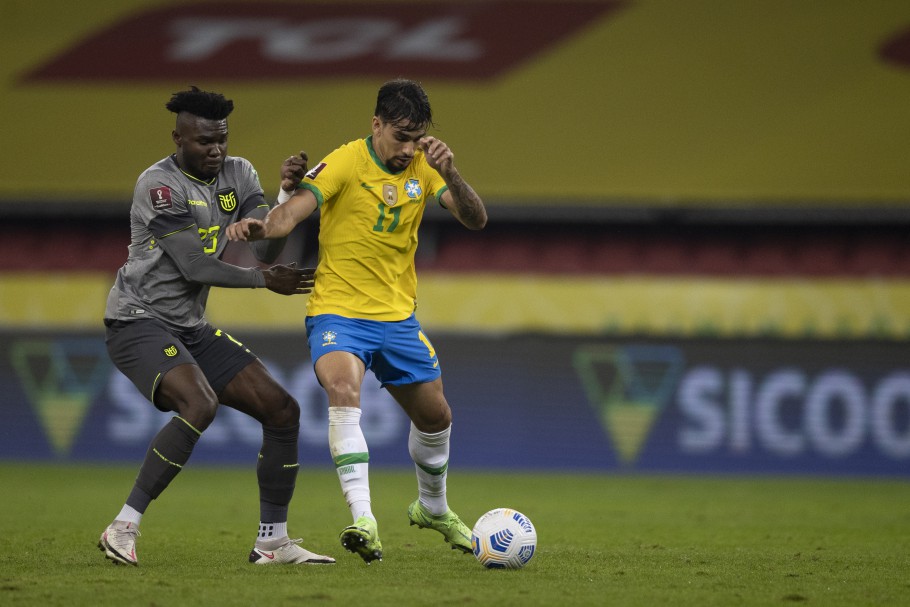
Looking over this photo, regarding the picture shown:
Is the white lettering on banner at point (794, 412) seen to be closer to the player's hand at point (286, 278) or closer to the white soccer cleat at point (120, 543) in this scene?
the player's hand at point (286, 278)

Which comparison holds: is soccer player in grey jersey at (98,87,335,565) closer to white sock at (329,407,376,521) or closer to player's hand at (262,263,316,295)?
player's hand at (262,263,316,295)

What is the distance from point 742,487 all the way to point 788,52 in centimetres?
817

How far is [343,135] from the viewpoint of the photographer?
17.7m

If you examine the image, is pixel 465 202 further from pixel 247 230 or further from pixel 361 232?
pixel 247 230

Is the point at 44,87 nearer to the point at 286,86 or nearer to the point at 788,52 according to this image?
the point at 286,86

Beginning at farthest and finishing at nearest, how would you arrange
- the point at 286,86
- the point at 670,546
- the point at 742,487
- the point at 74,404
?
the point at 286,86 < the point at 74,404 < the point at 742,487 < the point at 670,546

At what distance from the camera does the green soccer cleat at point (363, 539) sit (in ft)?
18.6

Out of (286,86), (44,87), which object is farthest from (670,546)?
(44,87)

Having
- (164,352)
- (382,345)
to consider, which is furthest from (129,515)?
(382,345)

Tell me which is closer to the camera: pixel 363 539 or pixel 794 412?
pixel 363 539

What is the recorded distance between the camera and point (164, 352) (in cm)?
627

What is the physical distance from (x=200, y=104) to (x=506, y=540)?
2.66 m

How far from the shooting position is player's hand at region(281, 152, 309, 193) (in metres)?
6.34

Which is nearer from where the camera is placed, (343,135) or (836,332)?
(836,332)
